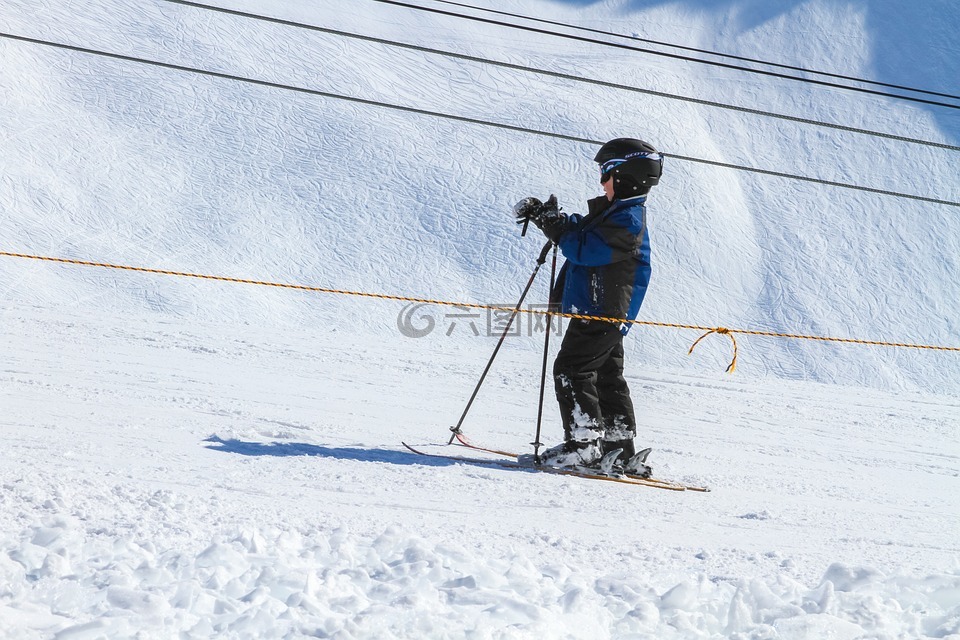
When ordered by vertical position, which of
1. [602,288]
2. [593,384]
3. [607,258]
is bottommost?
[593,384]

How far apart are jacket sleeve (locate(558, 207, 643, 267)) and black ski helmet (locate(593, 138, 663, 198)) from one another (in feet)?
0.42

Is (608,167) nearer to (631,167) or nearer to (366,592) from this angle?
(631,167)

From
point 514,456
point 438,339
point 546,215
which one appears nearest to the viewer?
point 546,215

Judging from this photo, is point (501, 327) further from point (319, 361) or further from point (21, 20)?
point (21, 20)

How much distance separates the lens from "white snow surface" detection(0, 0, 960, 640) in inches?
123

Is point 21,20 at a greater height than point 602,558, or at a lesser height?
greater

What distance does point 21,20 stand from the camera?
23.0 metres

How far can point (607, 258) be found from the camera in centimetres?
467

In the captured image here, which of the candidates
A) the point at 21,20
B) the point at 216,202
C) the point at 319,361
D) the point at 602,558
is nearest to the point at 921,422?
the point at 319,361

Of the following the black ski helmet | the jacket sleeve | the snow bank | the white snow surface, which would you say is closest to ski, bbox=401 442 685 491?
the white snow surface

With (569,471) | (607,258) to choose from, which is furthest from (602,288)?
(569,471)

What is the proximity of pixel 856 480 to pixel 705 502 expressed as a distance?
1.71m

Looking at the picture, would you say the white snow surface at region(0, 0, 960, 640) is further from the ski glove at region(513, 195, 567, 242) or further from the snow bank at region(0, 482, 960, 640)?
the ski glove at region(513, 195, 567, 242)

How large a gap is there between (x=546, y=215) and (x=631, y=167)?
0.52 metres
